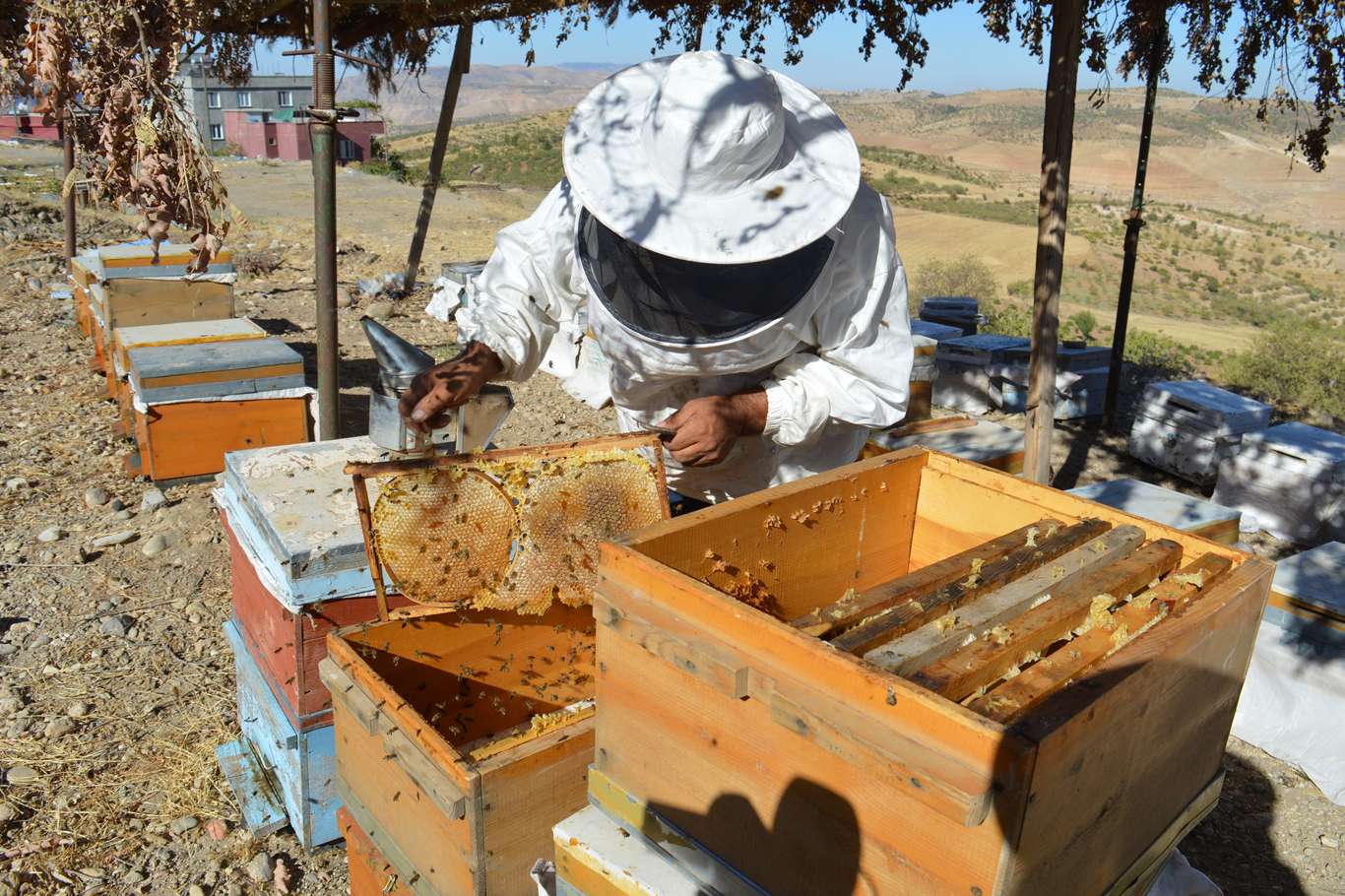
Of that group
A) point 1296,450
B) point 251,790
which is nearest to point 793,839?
point 251,790

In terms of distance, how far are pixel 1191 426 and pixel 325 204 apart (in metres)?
4.83

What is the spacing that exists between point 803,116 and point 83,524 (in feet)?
13.2

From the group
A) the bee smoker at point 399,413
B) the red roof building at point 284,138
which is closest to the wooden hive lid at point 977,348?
the bee smoker at point 399,413

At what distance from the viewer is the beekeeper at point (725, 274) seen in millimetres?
1806

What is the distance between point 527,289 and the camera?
229 cm

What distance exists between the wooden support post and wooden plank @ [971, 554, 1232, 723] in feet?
8.50

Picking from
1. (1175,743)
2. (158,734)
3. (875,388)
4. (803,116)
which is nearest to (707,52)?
(803,116)

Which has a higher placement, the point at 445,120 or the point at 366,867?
the point at 445,120

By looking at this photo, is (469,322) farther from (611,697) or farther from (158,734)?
(158,734)

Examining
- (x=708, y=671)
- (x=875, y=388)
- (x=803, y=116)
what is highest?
(x=803, y=116)

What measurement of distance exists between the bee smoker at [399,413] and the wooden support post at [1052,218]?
2.47m

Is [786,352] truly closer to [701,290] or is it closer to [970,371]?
[701,290]

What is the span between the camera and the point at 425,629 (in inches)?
76.0

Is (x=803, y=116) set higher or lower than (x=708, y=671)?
higher
